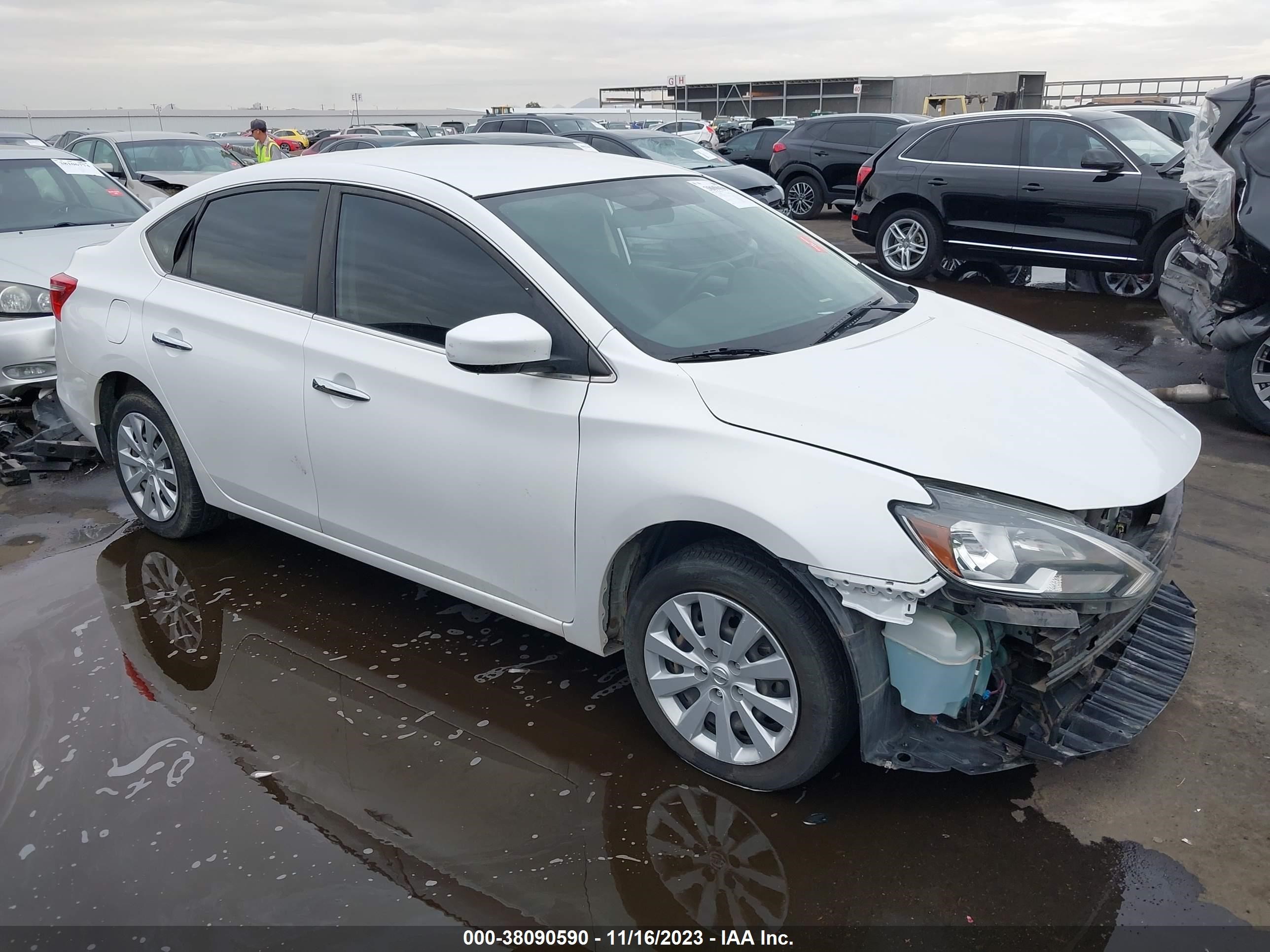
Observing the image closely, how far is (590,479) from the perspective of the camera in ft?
9.59

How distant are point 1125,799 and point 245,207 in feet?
12.4

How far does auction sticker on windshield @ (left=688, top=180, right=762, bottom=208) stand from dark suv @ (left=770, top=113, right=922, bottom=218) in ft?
38.2

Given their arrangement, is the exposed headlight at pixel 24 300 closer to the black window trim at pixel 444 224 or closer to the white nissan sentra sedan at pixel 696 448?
the white nissan sentra sedan at pixel 696 448

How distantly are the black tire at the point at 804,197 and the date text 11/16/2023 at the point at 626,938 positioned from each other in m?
14.3

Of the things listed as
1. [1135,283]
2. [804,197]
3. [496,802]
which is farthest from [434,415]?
[804,197]

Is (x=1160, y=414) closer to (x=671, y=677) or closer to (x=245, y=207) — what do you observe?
(x=671, y=677)

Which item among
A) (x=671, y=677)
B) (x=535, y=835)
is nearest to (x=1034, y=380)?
(x=671, y=677)

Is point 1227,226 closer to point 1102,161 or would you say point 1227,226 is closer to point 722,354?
point 1102,161

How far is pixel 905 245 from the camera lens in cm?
1043

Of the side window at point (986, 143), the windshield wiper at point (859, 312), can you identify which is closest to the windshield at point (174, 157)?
the side window at point (986, 143)

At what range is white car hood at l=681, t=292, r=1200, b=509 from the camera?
2.58 metres

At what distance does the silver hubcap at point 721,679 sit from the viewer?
2734 mm

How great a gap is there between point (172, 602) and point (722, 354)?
106 inches

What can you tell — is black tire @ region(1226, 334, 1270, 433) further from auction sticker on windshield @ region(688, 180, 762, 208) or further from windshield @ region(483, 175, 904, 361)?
auction sticker on windshield @ region(688, 180, 762, 208)
